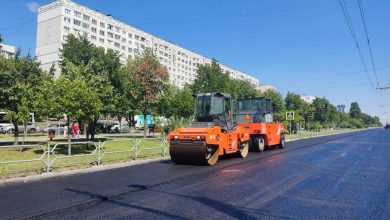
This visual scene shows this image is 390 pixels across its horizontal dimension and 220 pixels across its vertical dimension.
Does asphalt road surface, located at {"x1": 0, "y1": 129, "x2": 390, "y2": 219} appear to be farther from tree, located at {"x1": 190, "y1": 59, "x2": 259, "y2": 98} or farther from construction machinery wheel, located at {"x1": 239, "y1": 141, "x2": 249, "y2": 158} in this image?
tree, located at {"x1": 190, "y1": 59, "x2": 259, "y2": 98}

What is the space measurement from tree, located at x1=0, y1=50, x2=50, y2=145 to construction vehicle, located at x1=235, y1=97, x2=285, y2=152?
11.7 meters

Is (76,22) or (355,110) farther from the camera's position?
(355,110)

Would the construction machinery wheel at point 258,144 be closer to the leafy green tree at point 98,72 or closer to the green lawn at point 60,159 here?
the green lawn at point 60,159

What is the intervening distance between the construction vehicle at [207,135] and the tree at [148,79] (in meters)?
16.0

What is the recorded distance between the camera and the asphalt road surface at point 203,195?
648 centimetres

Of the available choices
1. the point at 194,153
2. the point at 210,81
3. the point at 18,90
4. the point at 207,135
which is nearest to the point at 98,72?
the point at 18,90

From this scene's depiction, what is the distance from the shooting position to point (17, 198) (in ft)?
25.0

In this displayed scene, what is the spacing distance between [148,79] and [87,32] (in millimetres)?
62441

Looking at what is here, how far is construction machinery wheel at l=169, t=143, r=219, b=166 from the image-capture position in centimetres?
1312

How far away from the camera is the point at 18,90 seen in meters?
19.4

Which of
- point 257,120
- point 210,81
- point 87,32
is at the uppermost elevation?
point 87,32

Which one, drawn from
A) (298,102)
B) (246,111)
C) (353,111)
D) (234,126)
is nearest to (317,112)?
(298,102)

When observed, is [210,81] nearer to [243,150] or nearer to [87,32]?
[243,150]

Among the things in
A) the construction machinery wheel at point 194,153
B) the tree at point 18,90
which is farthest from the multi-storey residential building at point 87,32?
the construction machinery wheel at point 194,153
